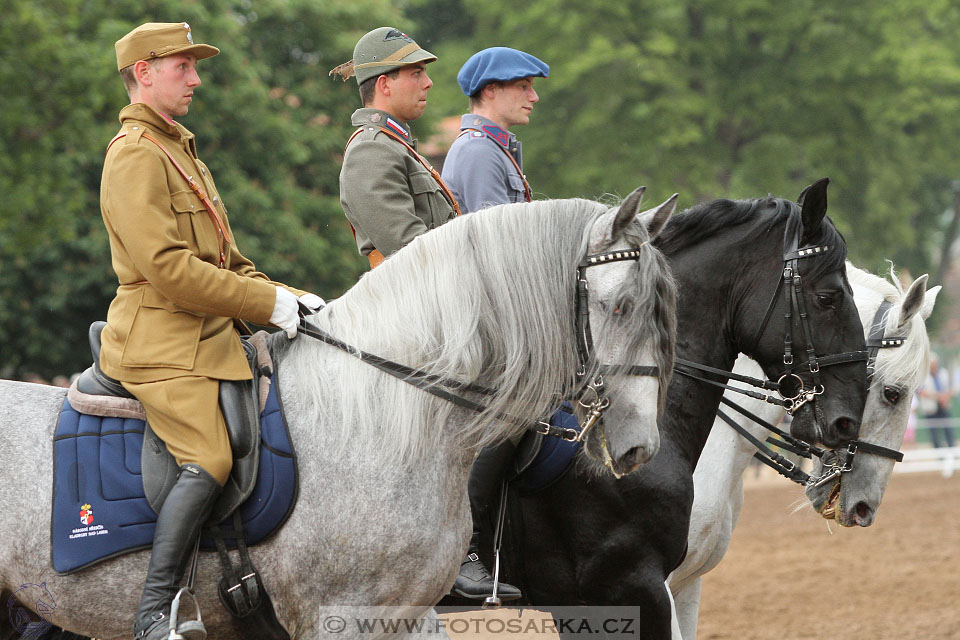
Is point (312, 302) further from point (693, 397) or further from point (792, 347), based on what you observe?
point (792, 347)

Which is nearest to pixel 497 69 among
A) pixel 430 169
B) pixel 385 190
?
pixel 430 169

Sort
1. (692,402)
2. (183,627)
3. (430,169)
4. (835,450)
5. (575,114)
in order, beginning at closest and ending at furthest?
(183,627)
(430,169)
(692,402)
(835,450)
(575,114)

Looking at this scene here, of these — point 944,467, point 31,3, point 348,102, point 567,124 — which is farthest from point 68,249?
point 944,467

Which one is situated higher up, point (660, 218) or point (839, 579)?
point (660, 218)

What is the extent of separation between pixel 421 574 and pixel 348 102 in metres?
22.3

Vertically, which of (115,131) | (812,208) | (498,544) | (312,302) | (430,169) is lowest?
(498,544)

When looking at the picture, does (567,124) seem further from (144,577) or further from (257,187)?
(144,577)

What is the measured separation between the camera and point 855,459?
5.56 meters

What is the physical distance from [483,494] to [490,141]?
1682 millimetres

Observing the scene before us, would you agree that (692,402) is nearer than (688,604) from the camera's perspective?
Yes

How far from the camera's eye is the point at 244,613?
11.8ft

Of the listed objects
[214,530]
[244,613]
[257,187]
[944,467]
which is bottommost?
[944,467]

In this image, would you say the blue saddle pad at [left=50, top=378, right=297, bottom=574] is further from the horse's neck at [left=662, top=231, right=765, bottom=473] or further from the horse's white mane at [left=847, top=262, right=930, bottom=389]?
the horse's white mane at [left=847, top=262, right=930, bottom=389]

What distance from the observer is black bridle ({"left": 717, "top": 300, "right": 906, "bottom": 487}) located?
547cm
